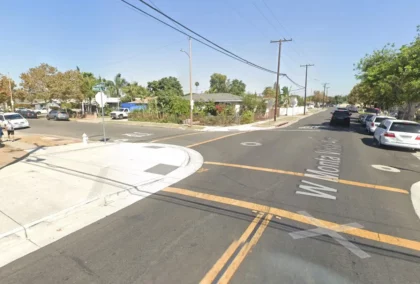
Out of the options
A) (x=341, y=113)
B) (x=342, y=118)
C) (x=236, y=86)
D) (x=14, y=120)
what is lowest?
(x=14, y=120)

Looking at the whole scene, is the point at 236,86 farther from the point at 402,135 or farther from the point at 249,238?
the point at 249,238

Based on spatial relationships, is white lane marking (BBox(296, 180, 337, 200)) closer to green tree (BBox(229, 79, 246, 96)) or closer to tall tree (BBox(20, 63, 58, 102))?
tall tree (BBox(20, 63, 58, 102))

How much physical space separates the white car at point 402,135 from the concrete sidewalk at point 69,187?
9.59 m

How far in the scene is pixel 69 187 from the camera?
20.3ft

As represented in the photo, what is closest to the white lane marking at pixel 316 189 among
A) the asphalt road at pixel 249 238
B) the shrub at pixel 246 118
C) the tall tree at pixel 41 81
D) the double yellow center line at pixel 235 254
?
the asphalt road at pixel 249 238

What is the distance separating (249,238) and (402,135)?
11839mm

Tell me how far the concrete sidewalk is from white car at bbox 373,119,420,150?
959 centimetres

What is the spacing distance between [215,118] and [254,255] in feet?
75.5

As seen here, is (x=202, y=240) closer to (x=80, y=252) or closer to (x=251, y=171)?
(x=80, y=252)

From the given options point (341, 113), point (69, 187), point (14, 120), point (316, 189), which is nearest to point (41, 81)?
point (14, 120)

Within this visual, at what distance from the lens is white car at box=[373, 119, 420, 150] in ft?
37.6

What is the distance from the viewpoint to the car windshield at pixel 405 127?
11.7 m

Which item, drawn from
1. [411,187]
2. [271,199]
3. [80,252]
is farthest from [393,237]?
[80,252]

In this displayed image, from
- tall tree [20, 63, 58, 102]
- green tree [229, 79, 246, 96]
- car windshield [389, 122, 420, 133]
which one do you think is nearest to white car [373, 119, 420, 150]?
car windshield [389, 122, 420, 133]
